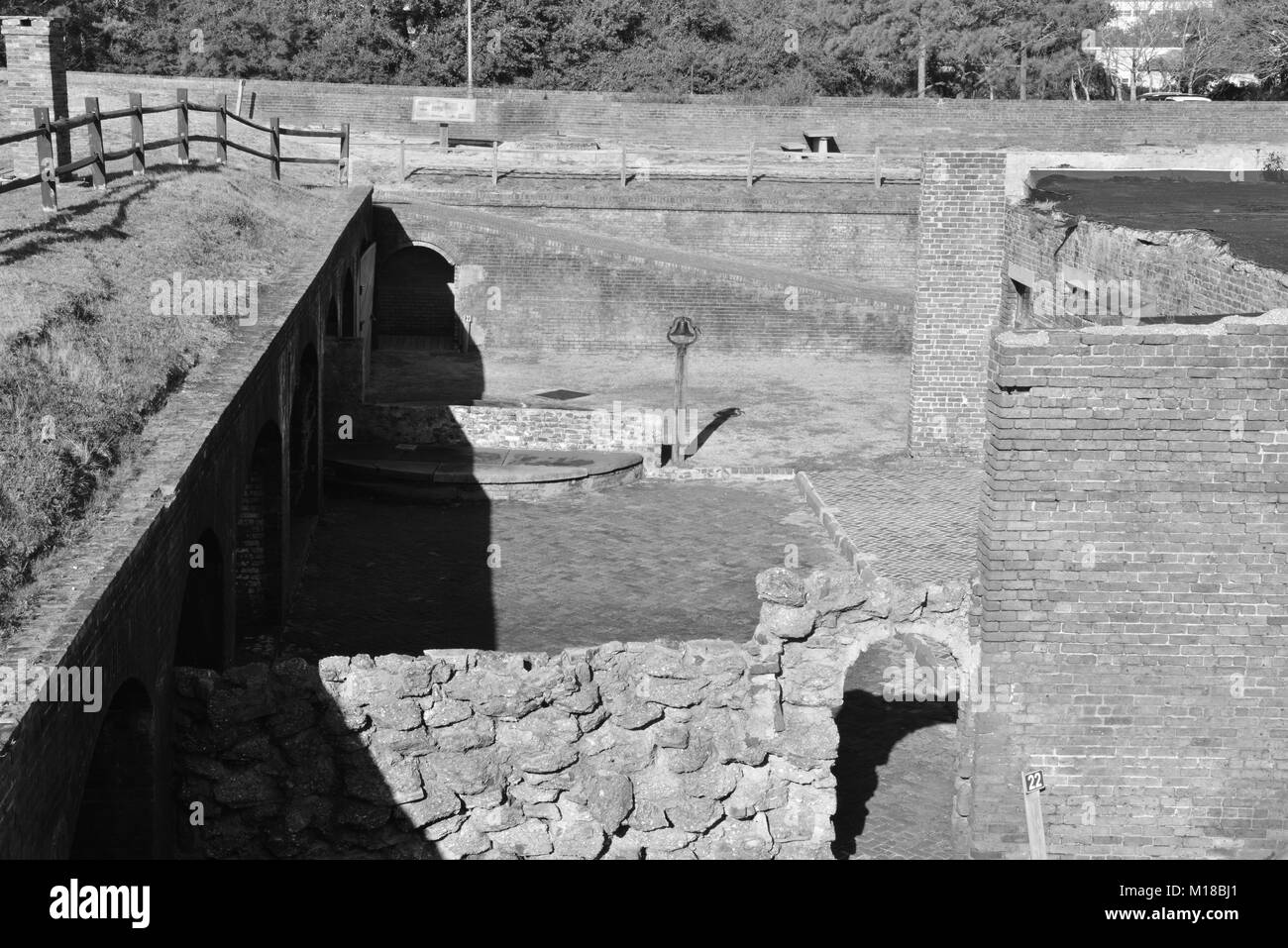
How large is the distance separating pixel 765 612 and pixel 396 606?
6.04 meters

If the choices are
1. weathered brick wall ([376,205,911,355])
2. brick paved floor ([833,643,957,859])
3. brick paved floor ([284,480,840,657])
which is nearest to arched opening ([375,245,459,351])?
weathered brick wall ([376,205,911,355])

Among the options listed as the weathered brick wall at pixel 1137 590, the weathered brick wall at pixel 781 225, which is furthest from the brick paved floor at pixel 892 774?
the weathered brick wall at pixel 781 225

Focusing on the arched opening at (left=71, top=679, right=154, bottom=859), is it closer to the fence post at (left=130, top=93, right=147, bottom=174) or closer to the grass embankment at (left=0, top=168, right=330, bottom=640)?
the grass embankment at (left=0, top=168, right=330, bottom=640)

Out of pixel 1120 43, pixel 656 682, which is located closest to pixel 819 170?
pixel 1120 43

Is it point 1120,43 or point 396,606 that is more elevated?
point 1120,43

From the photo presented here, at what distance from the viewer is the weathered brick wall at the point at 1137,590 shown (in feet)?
28.8

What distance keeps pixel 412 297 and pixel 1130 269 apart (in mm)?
17651

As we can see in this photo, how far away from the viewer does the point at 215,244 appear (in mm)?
16016

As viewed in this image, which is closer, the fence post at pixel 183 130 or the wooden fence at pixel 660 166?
the fence post at pixel 183 130

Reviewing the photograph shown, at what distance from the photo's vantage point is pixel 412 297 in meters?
29.1

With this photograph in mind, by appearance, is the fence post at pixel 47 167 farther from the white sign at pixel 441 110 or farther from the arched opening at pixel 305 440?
the white sign at pixel 441 110

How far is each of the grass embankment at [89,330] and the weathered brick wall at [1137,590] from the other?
16.7 ft

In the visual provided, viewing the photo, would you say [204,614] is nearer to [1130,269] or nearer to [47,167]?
[47,167]
